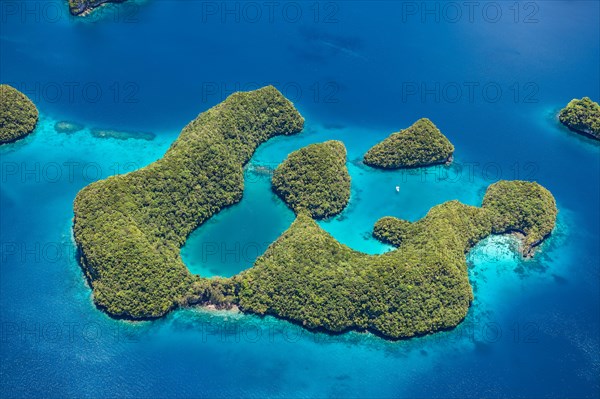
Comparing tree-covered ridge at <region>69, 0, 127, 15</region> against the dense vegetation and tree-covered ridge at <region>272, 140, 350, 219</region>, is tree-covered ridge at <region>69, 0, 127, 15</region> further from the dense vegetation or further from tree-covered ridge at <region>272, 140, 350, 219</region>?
the dense vegetation

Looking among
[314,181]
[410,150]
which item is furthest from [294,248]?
[410,150]

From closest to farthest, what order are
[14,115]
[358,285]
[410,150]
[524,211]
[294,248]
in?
[358,285] → [294,248] → [524,211] → [410,150] → [14,115]

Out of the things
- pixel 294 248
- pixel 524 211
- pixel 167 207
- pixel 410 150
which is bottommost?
pixel 167 207

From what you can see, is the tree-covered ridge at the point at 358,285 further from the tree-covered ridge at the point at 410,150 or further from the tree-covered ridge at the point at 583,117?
the tree-covered ridge at the point at 583,117

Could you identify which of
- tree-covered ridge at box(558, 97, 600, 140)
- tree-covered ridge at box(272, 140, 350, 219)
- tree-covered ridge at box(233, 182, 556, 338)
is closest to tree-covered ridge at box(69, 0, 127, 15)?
tree-covered ridge at box(272, 140, 350, 219)

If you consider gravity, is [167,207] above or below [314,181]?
below

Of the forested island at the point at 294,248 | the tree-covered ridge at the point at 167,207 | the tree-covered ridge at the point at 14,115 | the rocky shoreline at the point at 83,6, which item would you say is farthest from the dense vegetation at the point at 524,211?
the rocky shoreline at the point at 83,6

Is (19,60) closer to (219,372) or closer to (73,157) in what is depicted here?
(73,157)

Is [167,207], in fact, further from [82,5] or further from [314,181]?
[82,5]
